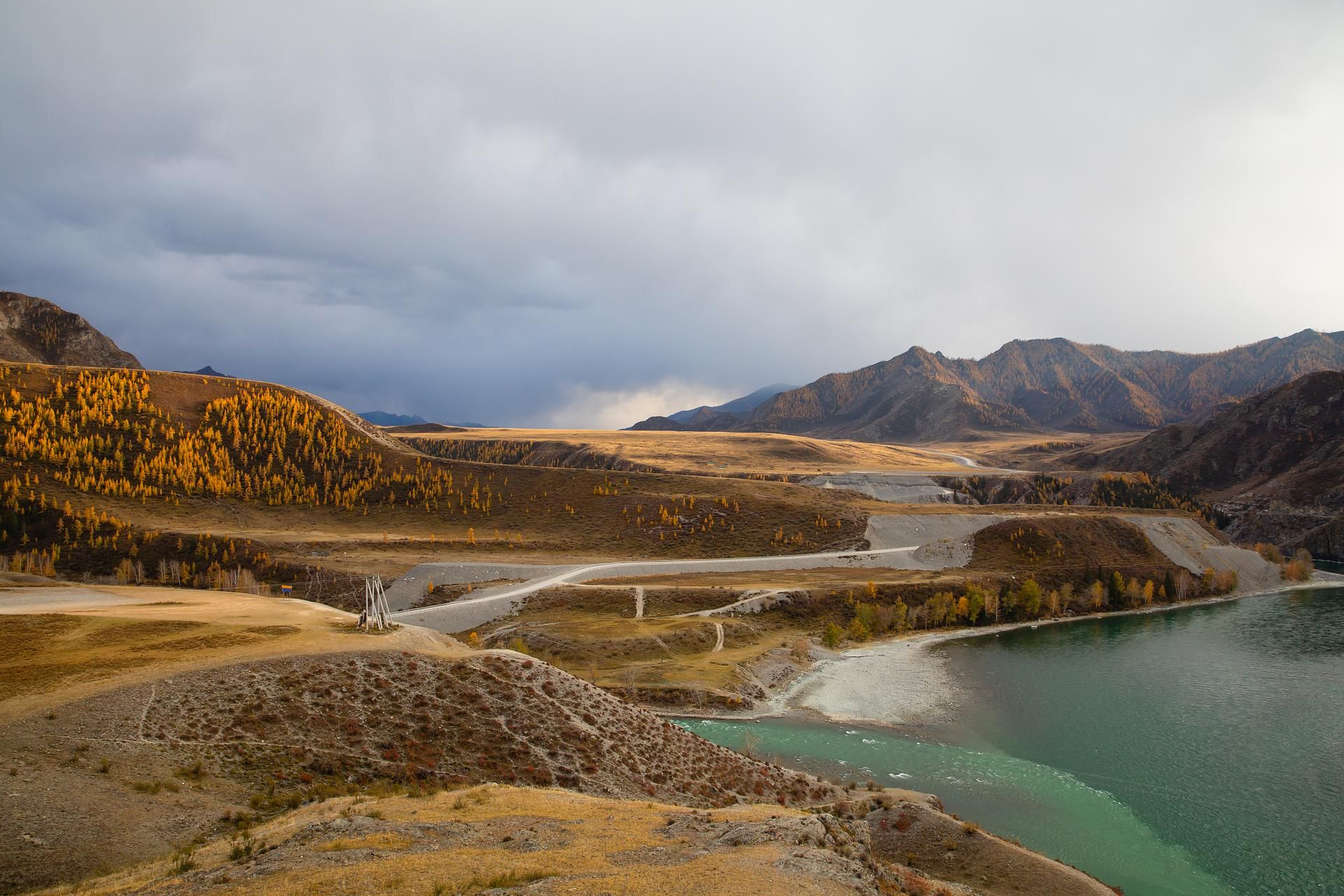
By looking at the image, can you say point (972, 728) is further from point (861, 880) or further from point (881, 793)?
point (861, 880)

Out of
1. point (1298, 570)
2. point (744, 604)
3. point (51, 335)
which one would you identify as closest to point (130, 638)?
point (744, 604)

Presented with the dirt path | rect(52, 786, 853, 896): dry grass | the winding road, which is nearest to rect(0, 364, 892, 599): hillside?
the winding road

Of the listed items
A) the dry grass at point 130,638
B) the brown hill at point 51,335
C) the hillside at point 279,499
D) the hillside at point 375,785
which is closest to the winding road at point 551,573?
the hillside at point 279,499

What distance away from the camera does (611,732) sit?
1443 inches

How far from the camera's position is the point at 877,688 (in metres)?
67.6

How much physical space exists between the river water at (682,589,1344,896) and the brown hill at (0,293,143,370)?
205 m

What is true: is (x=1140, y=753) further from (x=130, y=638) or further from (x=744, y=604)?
(x=130, y=638)

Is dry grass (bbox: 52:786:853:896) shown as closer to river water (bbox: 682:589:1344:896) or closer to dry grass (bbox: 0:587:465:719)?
dry grass (bbox: 0:587:465:719)

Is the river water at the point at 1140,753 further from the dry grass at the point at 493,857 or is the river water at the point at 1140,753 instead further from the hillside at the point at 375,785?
the dry grass at the point at 493,857

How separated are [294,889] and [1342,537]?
198 m

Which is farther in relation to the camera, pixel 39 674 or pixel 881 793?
Answer: pixel 881 793

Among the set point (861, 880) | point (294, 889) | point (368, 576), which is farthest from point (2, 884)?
point (368, 576)

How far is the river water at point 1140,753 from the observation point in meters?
37.9

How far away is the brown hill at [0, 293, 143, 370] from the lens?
17950cm
